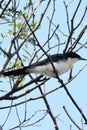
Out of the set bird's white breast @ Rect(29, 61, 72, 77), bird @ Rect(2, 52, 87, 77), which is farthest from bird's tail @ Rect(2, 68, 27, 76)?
bird's white breast @ Rect(29, 61, 72, 77)

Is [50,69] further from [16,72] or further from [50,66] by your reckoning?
[16,72]

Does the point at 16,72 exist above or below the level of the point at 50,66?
above

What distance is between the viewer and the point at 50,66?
14.6 ft

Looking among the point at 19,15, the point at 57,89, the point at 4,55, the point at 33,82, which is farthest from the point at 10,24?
the point at 57,89

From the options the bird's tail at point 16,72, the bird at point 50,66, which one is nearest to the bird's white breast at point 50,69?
the bird at point 50,66

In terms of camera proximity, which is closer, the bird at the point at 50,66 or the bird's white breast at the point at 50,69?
the bird at the point at 50,66

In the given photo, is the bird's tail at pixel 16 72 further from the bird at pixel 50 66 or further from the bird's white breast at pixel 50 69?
the bird's white breast at pixel 50 69

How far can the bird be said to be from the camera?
13.3 feet

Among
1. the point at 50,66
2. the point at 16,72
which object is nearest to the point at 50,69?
the point at 50,66

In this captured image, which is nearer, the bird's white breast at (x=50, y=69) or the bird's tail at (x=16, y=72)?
the bird's tail at (x=16, y=72)

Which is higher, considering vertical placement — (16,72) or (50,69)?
(16,72)

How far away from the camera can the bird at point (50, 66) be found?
4.06 metres

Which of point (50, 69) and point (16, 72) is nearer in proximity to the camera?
point (16, 72)

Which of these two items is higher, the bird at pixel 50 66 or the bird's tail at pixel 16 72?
the bird's tail at pixel 16 72
